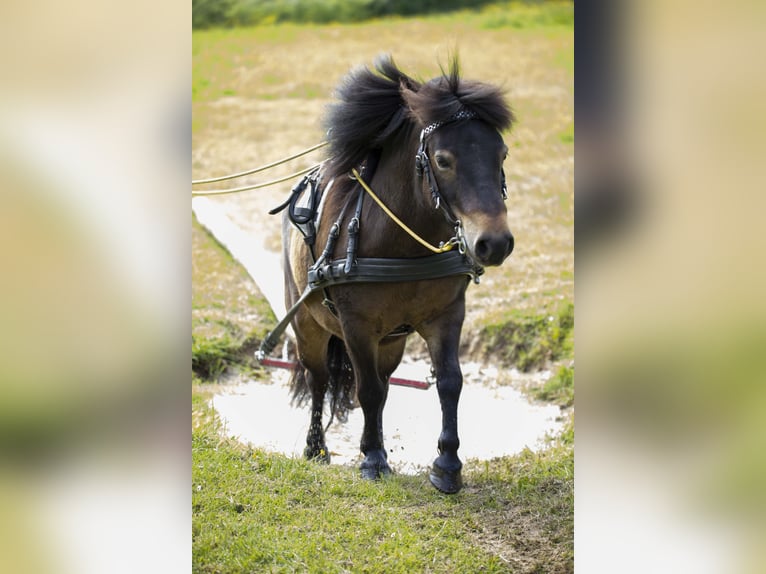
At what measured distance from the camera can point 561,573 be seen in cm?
288

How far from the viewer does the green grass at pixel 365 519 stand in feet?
9.29

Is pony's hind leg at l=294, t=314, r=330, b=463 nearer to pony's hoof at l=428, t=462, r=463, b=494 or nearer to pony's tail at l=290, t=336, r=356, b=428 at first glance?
pony's tail at l=290, t=336, r=356, b=428

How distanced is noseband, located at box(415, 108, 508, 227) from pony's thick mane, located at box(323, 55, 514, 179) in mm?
63

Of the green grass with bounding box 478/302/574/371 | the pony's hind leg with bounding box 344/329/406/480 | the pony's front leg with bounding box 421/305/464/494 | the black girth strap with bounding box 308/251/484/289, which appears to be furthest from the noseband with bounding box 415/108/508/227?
the green grass with bounding box 478/302/574/371

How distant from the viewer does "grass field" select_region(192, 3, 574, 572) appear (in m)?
2.95

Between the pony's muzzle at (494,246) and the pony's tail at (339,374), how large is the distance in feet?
6.25

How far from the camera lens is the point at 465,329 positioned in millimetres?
6305
